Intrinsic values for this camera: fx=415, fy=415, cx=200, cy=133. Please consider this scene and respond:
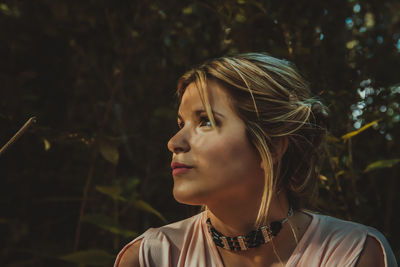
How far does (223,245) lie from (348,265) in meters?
0.36

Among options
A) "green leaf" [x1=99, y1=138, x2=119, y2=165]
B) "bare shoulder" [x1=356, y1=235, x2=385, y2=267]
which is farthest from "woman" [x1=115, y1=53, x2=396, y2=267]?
"green leaf" [x1=99, y1=138, x2=119, y2=165]

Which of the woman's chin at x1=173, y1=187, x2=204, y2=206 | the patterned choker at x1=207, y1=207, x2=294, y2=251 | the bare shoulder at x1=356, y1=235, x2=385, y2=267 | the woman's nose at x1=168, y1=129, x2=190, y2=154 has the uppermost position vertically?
the woman's nose at x1=168, y1=129, x2=190, y2=154

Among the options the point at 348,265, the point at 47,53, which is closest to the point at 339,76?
the point at 348,265

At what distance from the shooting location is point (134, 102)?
8.77 ft

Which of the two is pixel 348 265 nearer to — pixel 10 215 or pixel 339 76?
pixel 339 76

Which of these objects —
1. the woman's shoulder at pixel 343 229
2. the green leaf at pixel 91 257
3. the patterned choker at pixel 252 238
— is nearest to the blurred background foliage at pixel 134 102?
the green leaf at pixel 91 257

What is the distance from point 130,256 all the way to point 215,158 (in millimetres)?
420

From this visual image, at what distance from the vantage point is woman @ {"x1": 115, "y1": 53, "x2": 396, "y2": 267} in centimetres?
118

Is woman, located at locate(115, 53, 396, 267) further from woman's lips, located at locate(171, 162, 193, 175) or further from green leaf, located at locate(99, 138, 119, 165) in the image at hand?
green leaf, located at locate(99, 138, 119, 165)

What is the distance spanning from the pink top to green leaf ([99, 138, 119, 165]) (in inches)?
16.2

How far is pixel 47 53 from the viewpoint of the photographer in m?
2.27

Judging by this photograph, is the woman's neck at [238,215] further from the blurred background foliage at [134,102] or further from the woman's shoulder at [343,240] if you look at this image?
the blurred background foliage at [134,102]

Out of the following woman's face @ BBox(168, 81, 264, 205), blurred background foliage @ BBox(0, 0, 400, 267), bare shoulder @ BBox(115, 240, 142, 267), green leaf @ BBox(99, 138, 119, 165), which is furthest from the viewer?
blurred background foliage @ BBox(0, 0, 400, 267)

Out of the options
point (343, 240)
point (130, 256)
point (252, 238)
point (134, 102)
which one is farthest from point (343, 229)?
point (134, 102)
